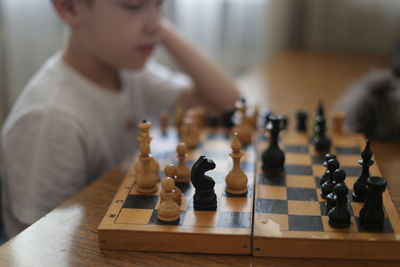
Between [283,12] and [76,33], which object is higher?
[283,12]

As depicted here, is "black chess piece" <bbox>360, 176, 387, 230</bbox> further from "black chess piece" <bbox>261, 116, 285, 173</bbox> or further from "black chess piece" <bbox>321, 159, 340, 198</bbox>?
"black chess piece" <bbox>261, 116, 285, 173</bbox>

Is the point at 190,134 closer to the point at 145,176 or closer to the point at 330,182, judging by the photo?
the point at 145,176

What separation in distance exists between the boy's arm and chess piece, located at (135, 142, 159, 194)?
0.65m

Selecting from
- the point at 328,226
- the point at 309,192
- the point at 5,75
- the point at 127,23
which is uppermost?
the point at 5,75

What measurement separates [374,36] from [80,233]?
2.17 metres

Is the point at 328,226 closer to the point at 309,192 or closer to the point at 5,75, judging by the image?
the point at 309,192

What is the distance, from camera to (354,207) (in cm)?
82

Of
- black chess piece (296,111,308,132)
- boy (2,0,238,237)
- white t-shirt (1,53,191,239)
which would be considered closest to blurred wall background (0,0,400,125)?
boy (2,0,238,237)

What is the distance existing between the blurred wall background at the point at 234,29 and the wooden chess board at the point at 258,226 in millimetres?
1688

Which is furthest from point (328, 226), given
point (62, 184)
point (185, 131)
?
point (62, 184)

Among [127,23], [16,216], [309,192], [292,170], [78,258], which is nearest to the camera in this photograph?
[78,258]

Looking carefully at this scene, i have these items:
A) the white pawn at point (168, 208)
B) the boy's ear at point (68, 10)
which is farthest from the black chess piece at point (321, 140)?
the boy's ear at point (68, 10)

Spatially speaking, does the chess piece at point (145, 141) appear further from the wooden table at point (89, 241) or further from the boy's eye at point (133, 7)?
the boy's eye at point (133, 7)

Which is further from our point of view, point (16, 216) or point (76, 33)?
point (76, 33)
